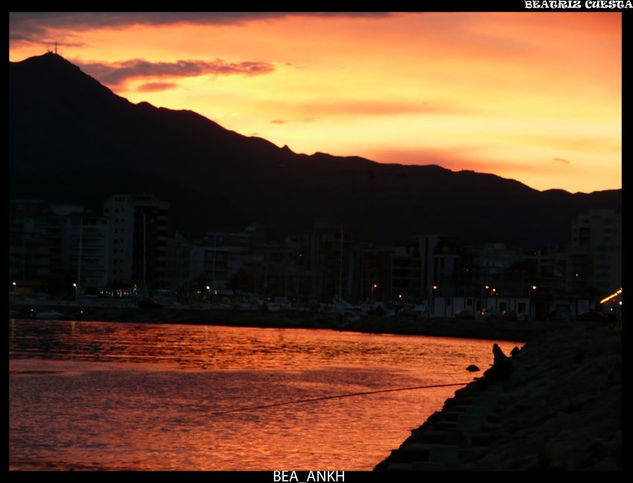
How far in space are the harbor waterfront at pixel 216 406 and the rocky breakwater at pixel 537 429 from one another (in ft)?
9.91

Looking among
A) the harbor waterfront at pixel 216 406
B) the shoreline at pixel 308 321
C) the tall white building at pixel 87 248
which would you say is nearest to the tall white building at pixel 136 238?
the tall white building at pixel 87 248

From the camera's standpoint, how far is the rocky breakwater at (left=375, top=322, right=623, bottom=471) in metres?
13.8

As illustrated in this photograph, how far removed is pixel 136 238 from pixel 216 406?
156171mm

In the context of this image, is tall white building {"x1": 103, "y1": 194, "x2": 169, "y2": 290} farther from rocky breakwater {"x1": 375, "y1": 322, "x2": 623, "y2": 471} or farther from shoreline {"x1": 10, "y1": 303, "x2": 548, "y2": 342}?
rocky breakwater {"x1": 375, "y1": 322, "x2": 623, "y2": 471}

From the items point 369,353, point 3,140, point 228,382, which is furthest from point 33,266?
point 3,140

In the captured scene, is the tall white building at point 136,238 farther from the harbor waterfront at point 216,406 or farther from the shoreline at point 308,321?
the harbor waterfront at point 216,406

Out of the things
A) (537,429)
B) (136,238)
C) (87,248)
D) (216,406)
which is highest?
(136,238)

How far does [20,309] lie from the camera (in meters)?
156

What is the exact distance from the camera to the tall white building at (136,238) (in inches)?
7382

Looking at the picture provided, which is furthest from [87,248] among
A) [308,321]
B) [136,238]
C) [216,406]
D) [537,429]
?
[537,429]

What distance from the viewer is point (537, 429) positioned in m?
17.9

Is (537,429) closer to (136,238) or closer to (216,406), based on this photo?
(216,406)
